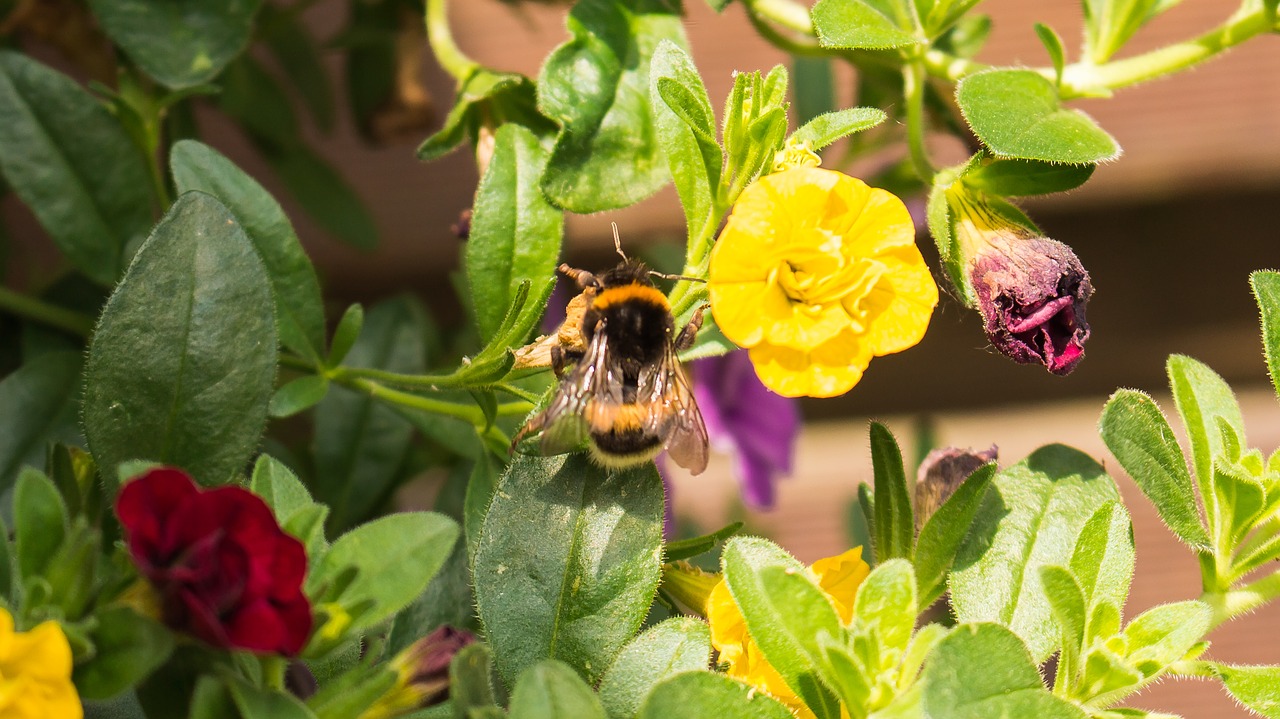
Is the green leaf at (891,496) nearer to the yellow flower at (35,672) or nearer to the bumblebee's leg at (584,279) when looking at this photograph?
the bumblebee's leg at (584,279)

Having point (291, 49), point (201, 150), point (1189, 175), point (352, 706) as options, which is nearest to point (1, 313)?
point (201, 150)

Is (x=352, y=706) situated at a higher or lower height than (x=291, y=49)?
lower

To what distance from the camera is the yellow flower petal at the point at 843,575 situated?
2.14ft

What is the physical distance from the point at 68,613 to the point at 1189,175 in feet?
5.28

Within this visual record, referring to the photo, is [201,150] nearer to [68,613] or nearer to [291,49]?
[68,613]

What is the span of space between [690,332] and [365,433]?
373mm

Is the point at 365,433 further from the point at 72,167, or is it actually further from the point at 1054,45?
the point at 1054,45

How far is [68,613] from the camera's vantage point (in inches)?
19.0

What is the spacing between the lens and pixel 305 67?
125 centimetres

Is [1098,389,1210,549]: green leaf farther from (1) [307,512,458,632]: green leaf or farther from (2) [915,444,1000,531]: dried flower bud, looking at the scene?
(1) [307,512,458,632]: green leaf

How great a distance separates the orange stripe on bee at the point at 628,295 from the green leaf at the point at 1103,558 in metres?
0.27

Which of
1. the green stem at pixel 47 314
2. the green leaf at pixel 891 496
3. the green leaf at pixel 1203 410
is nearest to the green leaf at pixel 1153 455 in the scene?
the green leaf at pixel 1203 410

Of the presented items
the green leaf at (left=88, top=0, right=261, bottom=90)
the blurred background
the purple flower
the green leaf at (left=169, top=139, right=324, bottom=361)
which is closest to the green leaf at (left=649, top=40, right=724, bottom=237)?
the green leaf at (left=169, top=139, right=324, bottom=361)

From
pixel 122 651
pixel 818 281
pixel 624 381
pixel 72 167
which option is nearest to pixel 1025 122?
pixel 818 281
